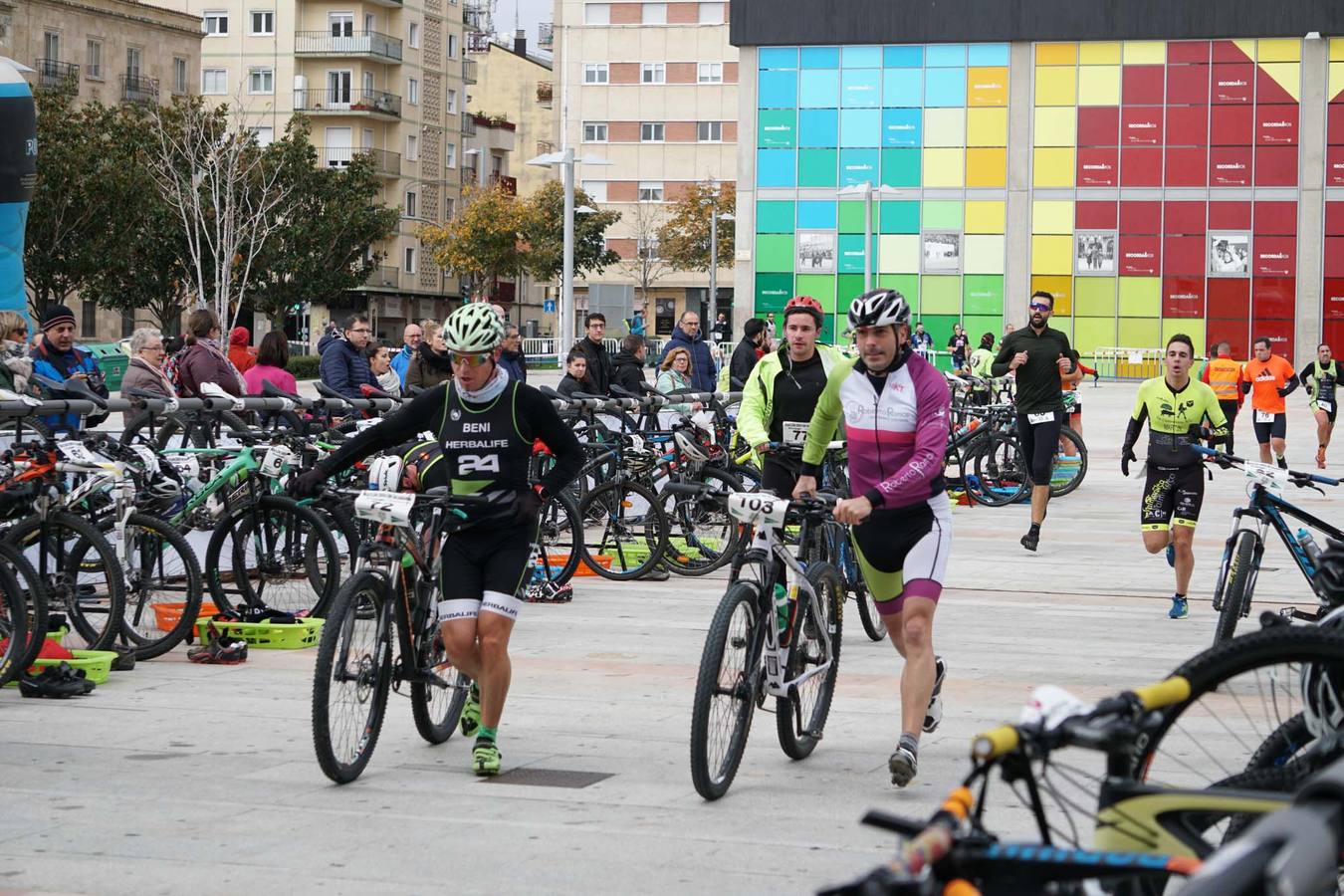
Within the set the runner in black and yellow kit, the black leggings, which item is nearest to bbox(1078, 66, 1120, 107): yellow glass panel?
the black leggings

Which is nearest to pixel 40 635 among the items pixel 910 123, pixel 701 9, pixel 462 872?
pixel 462 872

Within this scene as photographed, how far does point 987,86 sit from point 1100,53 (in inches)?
145

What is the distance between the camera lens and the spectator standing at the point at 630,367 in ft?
60.6

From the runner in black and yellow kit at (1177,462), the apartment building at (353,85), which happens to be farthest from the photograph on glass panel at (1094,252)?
the runner in black and yellow kit at (1177,462)

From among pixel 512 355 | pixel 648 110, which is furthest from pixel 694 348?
pixel 648 110

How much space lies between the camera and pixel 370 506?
7.60 meters

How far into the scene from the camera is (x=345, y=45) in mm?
86062

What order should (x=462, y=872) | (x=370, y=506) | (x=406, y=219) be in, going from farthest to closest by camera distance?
(x=406, y=219) < (x=370, y=506) < (x=462, y=872)

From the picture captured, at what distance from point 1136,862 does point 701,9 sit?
96527mm

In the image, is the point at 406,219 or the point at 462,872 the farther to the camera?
the point at 406,219

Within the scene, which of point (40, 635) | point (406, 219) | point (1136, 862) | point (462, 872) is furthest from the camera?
point (406, 219)

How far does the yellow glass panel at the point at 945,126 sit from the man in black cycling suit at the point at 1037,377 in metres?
45.3

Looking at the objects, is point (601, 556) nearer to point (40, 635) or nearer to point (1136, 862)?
point (40, 635)

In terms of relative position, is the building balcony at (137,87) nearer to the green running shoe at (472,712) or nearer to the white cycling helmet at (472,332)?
the green running shoe at (472,712)
